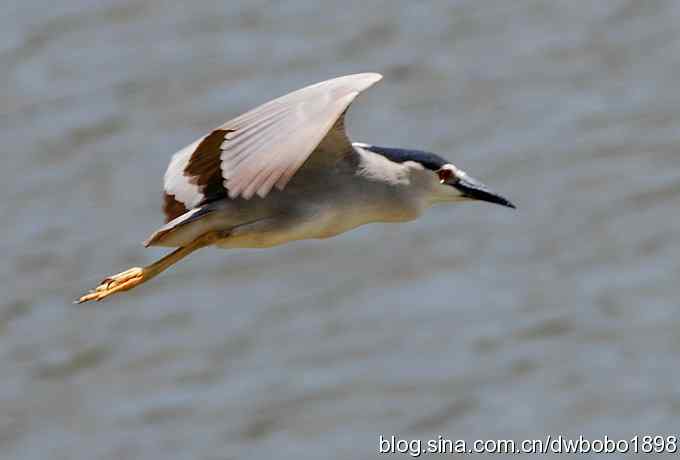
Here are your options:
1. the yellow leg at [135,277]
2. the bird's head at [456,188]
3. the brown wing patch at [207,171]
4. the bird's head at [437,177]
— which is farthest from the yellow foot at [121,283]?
the bird's head at [456,188]

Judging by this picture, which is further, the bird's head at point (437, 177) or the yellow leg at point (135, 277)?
the bird's head at point (437, 177)

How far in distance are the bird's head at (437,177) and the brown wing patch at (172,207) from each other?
0.70 m

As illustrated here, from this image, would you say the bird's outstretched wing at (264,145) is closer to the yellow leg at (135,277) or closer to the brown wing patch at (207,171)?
the brown wing patch at (207,171)

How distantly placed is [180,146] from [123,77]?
961mm

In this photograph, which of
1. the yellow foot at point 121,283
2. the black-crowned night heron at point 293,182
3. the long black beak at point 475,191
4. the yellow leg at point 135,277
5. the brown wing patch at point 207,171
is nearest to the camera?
the black-crowned night heron at point 293,182

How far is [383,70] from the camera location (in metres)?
13.3

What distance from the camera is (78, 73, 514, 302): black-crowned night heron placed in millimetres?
6441

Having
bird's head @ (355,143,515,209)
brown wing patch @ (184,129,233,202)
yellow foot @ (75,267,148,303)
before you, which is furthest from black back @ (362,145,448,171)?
yellow foot @ (75,267,148,303)

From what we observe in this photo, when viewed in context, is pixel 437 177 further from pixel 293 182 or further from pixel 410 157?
pixel 293 182

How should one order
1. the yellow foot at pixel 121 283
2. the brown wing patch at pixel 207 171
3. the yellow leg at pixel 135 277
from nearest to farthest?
the brown wing patch at pixel 207 171, the yellow leg at pixel 135 277, the yellow foot at pixel 121 283

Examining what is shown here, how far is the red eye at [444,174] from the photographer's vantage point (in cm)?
752

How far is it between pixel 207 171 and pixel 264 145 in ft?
2.49

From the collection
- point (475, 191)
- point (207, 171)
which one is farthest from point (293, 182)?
point (475, 191)

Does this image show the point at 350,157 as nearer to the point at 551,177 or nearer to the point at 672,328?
the point at 672,328
